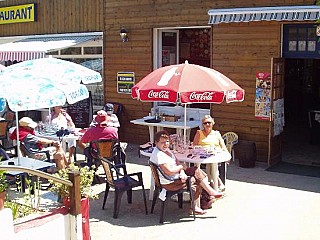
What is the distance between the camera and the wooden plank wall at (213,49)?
989 centimetres

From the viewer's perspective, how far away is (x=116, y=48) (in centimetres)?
1237

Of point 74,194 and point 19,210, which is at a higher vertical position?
point 74,194

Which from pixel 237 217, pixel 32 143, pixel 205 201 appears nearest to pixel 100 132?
pixel 32 143

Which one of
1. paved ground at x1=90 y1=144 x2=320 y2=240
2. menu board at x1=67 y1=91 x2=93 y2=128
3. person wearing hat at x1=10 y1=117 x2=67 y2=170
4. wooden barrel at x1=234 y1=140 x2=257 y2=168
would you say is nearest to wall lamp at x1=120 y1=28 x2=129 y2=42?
menu board at x1=67 y1=91 x2=93 y2=128

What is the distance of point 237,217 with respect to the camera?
263 inches

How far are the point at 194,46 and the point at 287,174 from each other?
498cm

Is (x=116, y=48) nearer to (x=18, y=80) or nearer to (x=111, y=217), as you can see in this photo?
(x=18, y=80)

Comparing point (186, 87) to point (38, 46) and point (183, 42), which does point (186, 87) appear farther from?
point (38, 46)

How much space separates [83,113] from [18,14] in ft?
14.2

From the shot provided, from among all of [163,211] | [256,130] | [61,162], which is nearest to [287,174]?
[256,130]

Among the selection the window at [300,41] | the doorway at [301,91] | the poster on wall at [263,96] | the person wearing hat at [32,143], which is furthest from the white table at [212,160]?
the doorway at [301,91]

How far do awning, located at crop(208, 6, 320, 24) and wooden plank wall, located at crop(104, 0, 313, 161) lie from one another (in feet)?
1.45

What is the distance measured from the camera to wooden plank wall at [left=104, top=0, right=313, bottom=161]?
32.4 feet

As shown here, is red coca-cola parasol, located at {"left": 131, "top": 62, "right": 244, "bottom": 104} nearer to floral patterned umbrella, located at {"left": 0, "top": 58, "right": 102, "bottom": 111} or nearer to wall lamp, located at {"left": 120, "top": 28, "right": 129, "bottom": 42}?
floral patterned umbrella, located at {"left": 0, "top": 58, "right": 102, "bottom": 111}
